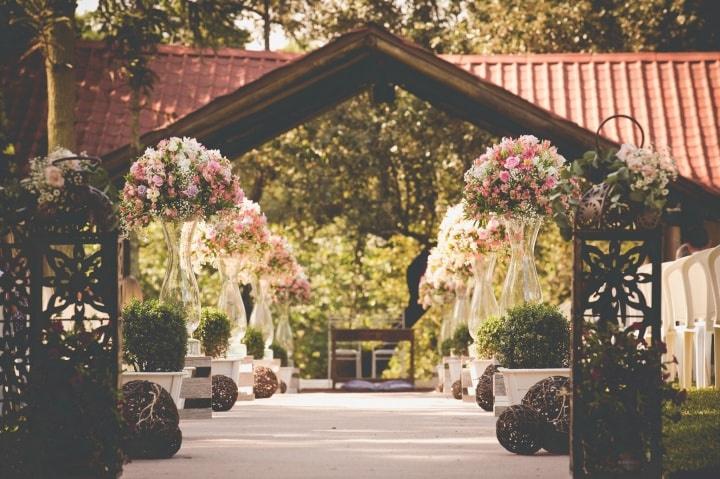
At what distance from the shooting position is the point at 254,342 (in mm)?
16531

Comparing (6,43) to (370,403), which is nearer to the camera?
(370,403)

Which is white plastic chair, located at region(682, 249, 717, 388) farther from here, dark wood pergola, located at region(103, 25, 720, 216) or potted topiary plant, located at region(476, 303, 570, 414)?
dark wood pergola, located at region(103, 25, 720, 216)

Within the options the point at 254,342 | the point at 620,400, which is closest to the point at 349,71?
the point at 254,342

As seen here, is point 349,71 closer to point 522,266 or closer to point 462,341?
point 462,341

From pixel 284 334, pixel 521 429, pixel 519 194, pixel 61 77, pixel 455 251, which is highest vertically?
pixel 61 77

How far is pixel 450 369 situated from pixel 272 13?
1096 cm

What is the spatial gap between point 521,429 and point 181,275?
397cm

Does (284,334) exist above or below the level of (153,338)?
above

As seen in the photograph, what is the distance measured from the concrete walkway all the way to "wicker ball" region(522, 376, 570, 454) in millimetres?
105

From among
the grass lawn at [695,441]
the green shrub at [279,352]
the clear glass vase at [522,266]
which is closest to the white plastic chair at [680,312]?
the clear glass vase at [522,266]

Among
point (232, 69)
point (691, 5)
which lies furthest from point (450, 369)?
point (691, 5)

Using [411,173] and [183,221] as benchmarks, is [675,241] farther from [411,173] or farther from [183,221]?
[183,221]

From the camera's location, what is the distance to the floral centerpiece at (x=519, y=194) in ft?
33.4

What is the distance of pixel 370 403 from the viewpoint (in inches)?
580
